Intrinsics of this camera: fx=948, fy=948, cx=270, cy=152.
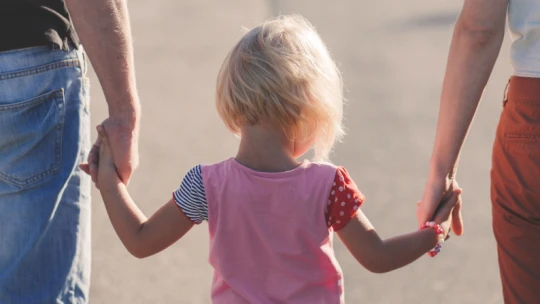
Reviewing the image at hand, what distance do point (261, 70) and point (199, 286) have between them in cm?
231

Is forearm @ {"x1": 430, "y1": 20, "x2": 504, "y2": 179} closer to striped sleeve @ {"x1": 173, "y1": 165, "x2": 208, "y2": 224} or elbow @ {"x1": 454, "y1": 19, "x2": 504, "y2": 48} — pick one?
elbow @ {"x1": 454, "y1": 19, "x2": 504, "y2": 48}

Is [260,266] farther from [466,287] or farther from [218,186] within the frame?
[466,287]

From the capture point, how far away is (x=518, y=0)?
264 centimetres

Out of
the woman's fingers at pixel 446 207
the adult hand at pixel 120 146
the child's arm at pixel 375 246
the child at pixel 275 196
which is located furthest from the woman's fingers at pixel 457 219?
the adult hand at pixel 120 146

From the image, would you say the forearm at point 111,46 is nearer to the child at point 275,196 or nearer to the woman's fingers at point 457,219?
the child at point 275,196

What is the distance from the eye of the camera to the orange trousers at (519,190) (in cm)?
262

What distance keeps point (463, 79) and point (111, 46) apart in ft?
3.42

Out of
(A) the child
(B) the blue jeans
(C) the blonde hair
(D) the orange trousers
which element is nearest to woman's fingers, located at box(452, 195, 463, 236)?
(D) the orange trousers

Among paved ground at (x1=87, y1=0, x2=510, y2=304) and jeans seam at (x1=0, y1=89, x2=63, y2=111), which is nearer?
jeans seam at (x1=0, y1=89, x2=63, y2=111)

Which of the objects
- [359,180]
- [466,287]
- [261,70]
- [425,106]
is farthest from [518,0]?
[425,106]

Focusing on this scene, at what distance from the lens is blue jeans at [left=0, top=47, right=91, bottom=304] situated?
269 centimetres

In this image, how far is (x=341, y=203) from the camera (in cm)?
240

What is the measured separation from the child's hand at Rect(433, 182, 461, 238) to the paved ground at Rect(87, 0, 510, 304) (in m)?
1.53

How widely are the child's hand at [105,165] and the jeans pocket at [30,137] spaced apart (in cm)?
16
